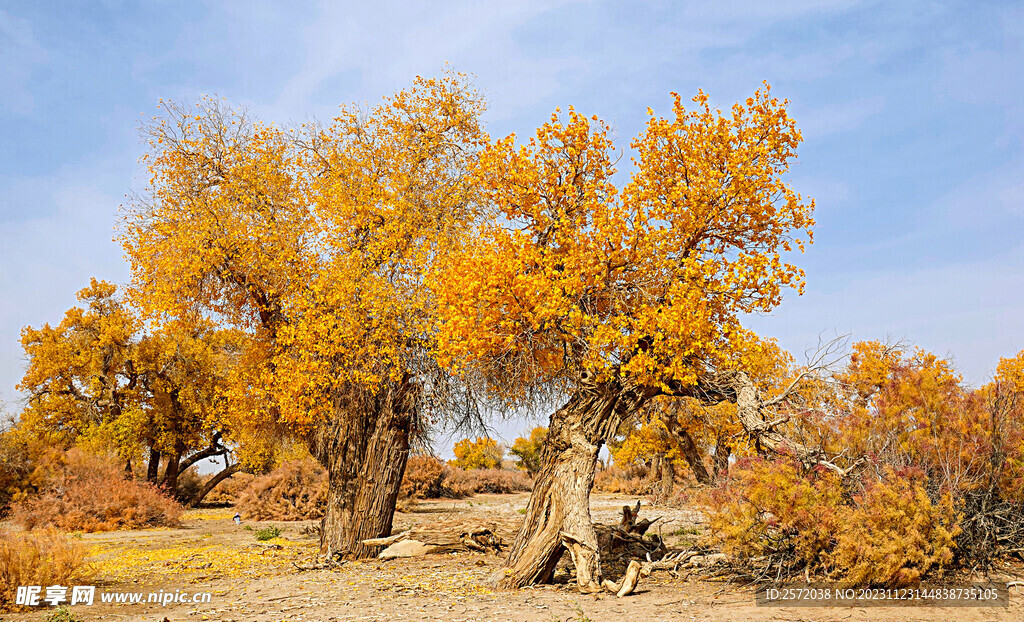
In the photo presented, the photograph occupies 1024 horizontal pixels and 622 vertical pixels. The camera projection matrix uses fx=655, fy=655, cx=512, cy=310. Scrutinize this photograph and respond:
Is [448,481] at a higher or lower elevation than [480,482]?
higher

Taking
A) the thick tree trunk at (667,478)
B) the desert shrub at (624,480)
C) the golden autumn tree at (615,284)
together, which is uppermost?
the golden autumn tree at (615,284)

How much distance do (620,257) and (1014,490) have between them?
565 centimetres

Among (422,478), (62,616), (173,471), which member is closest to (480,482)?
(422,478)

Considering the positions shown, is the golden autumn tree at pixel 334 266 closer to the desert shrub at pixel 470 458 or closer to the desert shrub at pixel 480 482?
the desert shrub at pixel 480 482

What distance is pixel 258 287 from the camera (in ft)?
41.8

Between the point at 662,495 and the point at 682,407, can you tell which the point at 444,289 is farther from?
the point at 662,495

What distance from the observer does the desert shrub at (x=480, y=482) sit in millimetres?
30355

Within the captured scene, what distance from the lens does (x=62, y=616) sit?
7.66m

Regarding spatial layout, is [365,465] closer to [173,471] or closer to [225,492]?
[173,471]

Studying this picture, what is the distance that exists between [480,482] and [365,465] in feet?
70.6

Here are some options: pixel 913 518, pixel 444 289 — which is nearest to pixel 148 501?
pixel 444 289

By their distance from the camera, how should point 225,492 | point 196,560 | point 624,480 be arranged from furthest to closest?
point 624,480, point 225,492, point 196,560

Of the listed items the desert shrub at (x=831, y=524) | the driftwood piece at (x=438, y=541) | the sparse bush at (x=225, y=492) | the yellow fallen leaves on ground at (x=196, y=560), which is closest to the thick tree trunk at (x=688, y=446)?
the driftwood piece at (x=438, y=541)

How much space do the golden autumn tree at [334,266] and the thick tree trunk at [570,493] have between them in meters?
2.94
